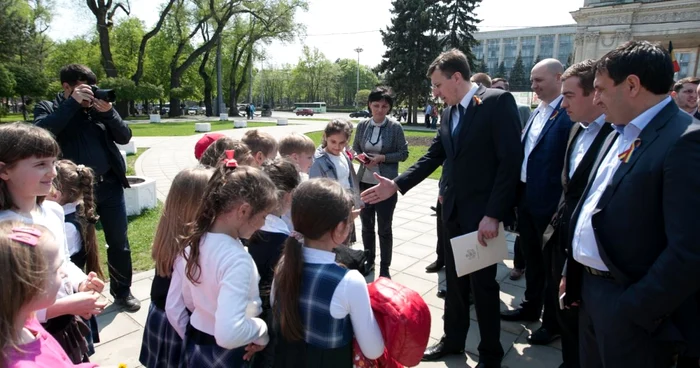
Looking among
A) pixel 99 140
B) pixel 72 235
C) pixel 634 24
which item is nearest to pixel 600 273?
pixel 72 235

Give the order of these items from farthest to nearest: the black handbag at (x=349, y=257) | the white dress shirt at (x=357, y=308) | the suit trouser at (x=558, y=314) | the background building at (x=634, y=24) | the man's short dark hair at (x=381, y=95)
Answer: the background building at (x=634, y=24), the man's short dark hair at (x=381, y=95), the suit trouser at (x=558, y=314), the black handbag at (x=349, y=257), the white dress shirt at (x=357, y=308)

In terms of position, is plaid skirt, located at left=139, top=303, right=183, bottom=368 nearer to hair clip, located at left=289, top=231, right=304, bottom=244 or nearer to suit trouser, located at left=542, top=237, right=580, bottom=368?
hair clip, located at left=289, top=231, right=304, bottom=244

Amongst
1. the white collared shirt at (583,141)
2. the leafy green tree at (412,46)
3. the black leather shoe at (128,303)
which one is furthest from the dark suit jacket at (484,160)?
the leafy green tree at (412,46)

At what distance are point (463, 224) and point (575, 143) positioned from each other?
3.21 feet

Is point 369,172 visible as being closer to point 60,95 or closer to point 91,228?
point 91,228

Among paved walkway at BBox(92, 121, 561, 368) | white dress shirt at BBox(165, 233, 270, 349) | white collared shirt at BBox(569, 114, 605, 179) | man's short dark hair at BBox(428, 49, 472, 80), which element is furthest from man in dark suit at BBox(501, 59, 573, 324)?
white dress shirt at BBox(165, 233, 270, 349)

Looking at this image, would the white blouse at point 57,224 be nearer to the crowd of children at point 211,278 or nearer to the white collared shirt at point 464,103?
the crowd of children at point 211,278

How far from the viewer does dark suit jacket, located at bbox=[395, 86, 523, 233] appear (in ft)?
8.64

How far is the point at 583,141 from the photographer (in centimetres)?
284

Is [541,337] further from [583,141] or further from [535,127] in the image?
[535,127]

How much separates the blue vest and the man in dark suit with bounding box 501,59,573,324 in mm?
2281

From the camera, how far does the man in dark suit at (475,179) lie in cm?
265

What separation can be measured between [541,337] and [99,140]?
4042 millimetres

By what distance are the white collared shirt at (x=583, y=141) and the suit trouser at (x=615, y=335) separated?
1.04m
